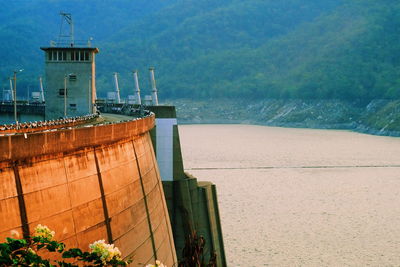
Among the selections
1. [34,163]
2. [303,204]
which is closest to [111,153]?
A: [34,163]

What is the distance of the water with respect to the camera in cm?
3034

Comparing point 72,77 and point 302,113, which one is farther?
point 302,113

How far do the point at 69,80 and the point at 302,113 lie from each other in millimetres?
115836

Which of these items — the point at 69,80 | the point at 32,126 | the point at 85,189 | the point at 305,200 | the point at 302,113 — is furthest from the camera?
the point at 302,113

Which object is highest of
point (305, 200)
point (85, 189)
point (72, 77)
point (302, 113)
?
point (72, 77)

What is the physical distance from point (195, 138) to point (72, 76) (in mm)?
73646

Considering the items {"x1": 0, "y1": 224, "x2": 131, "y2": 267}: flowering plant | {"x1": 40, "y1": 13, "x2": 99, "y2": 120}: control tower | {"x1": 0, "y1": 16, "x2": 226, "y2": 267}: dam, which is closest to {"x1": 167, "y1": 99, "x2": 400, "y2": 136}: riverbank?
{"x1": 40, "y1": 13, "x2": 99, "y2": 120}: control tower

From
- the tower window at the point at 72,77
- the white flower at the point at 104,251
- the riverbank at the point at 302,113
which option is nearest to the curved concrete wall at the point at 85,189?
the white flower at the point at 104,251

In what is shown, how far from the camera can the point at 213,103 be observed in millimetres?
180000

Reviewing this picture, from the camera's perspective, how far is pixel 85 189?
11531 millimetres

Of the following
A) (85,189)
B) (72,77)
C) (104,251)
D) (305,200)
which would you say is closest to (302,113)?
(305,200)

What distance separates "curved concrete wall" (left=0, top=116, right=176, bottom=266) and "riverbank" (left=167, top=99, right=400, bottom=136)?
9758 centimetres

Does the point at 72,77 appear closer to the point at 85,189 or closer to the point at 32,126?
the point at 32,126

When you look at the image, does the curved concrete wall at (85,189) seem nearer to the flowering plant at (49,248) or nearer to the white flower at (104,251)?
the flowering plant at (49,248)
